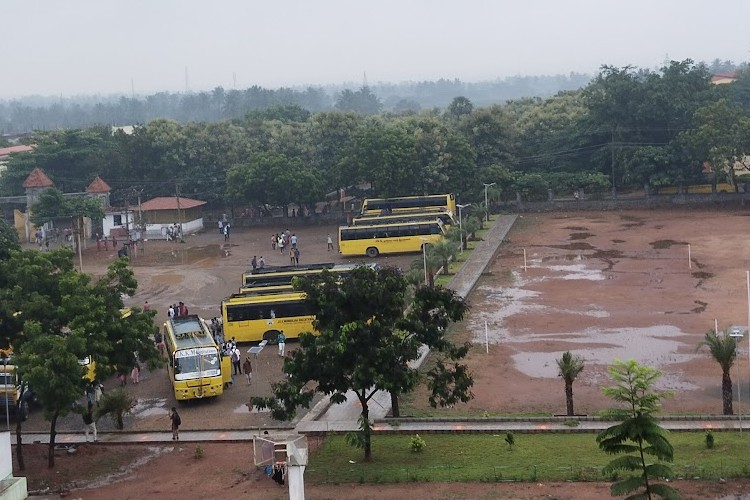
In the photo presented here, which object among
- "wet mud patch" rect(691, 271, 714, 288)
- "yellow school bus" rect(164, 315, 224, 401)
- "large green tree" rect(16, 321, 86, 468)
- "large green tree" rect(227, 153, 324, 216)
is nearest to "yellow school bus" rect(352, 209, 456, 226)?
"large green tree" rect(227, 153, 324, 216)

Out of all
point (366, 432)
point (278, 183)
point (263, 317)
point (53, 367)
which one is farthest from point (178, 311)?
point (278, 183)

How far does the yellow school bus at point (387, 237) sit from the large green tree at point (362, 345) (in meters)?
26.0

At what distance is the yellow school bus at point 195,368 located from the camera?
80.8 feet

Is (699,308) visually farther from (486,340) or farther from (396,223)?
(396,223)

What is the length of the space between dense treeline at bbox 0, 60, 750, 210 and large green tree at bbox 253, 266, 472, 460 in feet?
117

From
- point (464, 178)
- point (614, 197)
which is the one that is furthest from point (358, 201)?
point (614, 197)

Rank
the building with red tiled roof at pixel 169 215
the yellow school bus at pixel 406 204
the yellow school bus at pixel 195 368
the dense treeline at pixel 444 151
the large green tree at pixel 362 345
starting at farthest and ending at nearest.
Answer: the building with red tiled roof at pixel 169 215
the dense treeline at pixel 444 151
the yellow school bus at pixel 406 204
the yellow school bus at pixel 195 368
the large green tree at pixel 362 345

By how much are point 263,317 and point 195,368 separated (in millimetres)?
6073

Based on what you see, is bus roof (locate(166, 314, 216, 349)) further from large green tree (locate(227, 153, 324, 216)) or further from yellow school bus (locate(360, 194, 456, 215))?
large green tree (locate(227, 153, 324, 216))

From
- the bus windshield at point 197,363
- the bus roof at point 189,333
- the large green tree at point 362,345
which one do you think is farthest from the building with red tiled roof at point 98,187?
the large green tree at point 362,345

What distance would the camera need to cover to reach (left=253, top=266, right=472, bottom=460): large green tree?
19203 millimetres

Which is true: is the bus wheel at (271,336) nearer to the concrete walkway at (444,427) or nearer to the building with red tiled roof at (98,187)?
the concrete walkway at (444,427)

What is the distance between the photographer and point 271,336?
31141 mm

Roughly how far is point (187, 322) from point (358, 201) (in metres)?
33.9
